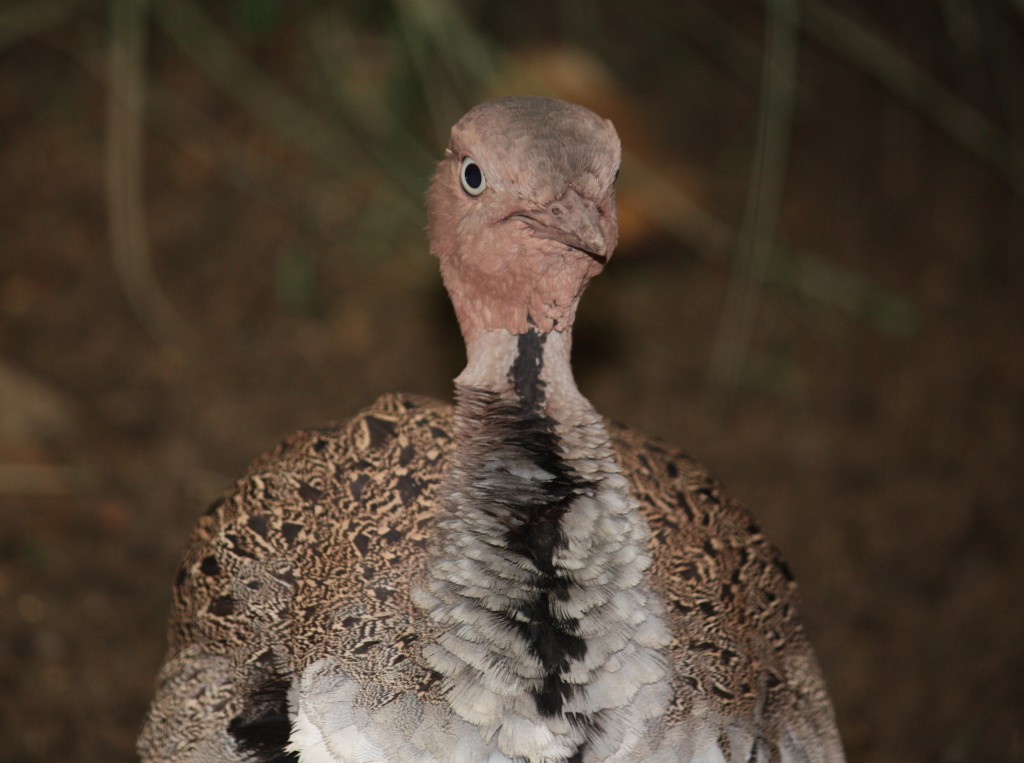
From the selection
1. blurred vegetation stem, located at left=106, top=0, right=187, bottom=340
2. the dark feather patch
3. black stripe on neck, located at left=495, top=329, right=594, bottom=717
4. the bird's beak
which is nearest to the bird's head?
the bird's beak

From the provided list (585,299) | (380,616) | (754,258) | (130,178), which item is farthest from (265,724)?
(585,299)

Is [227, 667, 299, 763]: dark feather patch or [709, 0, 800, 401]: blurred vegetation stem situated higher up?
[709, 0, 800, 401]: blurred vegetation stem

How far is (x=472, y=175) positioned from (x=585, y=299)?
9.50 ft

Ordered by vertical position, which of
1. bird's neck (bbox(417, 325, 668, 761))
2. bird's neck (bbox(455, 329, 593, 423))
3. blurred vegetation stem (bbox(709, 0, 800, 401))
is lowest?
bird's neck (bbox(417, 325, 668, 761))

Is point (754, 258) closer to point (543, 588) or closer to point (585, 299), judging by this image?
point (585, 299)

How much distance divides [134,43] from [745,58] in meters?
3.47

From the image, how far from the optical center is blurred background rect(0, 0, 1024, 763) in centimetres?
405

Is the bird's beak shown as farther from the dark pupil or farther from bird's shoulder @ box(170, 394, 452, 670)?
bird's shoulder @ box(170, 394, 452, 670)

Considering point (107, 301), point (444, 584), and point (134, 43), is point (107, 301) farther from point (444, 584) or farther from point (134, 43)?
point (444, 584)

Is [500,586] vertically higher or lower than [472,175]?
lower

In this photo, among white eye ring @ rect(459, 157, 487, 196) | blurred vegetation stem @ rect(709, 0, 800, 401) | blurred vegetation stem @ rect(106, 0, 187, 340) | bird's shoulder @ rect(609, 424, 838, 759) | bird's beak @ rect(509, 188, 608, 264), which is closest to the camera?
bird's beak @ rect(509, 188, 608, 264)

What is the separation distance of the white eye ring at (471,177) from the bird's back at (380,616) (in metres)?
0.69

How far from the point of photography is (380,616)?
2270 mm

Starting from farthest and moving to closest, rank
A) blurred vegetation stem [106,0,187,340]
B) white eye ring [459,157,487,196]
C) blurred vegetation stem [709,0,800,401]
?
blurred vegetation stem [709,0,800,401] → blurred vegetation stem [106,0,187,340] → white eye ring [459,157,487,196]
